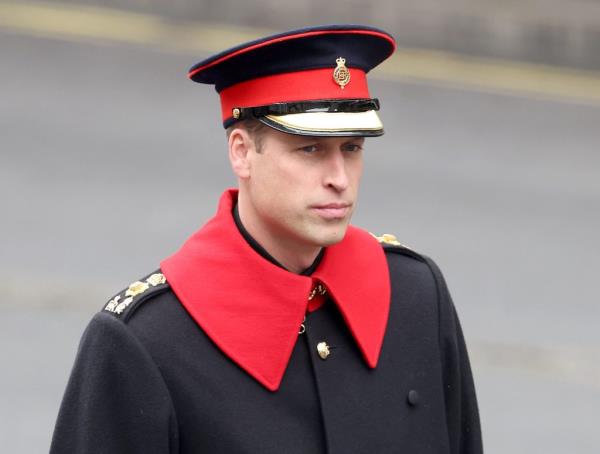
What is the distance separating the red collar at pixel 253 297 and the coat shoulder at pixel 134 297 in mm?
29

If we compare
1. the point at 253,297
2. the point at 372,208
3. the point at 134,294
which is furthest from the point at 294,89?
the point at 372,208

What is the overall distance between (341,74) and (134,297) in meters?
0.69

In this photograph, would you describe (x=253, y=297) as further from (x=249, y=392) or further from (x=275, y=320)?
(x=249, y=392)

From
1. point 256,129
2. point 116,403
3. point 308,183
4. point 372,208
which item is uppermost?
point 372,208

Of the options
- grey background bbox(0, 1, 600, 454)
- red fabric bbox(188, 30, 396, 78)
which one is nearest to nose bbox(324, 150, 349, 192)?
red fabric bbox(188, 30, 396, 78)

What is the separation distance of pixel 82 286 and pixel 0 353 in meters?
0.73

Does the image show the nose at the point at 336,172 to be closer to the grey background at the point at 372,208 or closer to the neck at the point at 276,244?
the neck at the point at 276,244

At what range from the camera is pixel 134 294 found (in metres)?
3.30

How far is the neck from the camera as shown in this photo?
334 cm

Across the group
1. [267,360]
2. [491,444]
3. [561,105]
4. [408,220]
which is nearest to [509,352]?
[491,444]

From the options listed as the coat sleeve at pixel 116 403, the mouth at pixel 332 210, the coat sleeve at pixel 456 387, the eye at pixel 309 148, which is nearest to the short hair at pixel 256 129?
the eye at pixel 309 148

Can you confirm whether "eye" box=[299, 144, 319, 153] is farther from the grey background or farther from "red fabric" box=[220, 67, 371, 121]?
the grey background

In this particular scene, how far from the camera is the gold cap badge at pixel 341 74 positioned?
3.30 m

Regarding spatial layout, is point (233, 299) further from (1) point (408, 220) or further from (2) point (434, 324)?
(1) point (408, 220)
